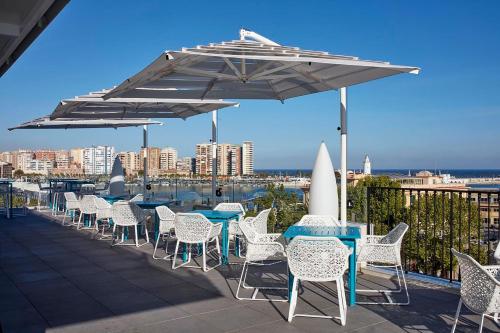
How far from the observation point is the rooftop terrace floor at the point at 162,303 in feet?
12.8

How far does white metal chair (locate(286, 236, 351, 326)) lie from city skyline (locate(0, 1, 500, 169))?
210cm

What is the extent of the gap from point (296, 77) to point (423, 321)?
3136 millimetres

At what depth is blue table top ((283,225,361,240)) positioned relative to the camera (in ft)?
15.0

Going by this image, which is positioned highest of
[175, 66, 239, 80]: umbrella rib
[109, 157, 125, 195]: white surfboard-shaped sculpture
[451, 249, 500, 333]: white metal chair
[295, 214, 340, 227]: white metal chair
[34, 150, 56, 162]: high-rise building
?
[34, 150, 56, 162]: high-rise building

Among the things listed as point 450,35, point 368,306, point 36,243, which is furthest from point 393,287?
point 450,35

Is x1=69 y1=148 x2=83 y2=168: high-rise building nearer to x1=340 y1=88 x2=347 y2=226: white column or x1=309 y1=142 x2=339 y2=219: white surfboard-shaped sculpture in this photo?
x1=309 y1=142 x2=339 y2=219: white surfboard-shaped sculpture

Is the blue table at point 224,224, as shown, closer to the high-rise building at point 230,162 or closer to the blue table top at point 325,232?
the blue table top at point 325,232

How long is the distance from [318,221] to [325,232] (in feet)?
2.35

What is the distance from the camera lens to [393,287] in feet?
17.0

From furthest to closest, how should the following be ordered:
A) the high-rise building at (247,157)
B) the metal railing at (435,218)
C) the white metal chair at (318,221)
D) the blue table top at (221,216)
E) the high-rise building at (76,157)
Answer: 1. the high-rise building at (76,157)
2. the high-rise building at (247,157)
3. the blue table top at (221,216)
4. the white metal chair at (318,221)
5. the metal railing at (435,218)

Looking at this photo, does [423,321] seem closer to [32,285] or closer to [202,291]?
[202,291]

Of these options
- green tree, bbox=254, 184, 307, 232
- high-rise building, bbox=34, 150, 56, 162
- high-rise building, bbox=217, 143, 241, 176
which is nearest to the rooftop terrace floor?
green tree, bbox=254, 184, 307, 232

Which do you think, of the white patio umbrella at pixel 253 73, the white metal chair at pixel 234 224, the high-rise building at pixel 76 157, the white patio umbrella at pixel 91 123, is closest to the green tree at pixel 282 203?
the white metal chair at pixel 234 224

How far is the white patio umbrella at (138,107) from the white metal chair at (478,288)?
188 inches
